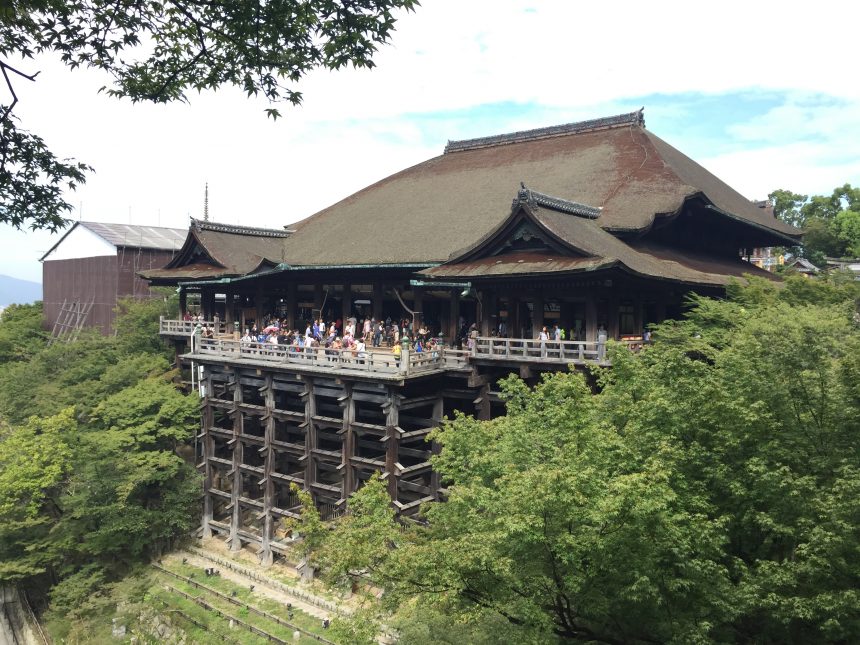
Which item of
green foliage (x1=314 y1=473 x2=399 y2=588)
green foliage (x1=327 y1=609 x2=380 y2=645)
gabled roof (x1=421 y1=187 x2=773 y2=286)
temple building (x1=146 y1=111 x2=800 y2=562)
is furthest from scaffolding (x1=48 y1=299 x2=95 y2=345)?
green foliage (x1=327 y1=609 x2=380 y2=645)

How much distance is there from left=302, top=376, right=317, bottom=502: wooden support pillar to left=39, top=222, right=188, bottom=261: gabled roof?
83.1ft

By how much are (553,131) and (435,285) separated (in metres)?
14.9

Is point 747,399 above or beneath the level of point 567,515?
above

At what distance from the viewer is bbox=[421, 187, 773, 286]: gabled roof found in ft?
59.6

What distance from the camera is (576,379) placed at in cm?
1386

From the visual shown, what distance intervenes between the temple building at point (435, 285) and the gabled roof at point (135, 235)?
12.9 metres

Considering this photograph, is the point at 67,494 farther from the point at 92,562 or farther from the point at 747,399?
the point at 747,399

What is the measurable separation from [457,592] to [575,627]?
82.4 inches

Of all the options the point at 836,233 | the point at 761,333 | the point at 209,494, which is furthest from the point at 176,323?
the point at 836,233

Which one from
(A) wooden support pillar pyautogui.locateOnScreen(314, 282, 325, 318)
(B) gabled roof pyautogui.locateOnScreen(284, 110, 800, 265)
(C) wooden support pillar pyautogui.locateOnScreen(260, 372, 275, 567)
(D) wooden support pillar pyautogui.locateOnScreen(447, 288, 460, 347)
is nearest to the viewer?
(D) wooden support pillar pyautogui.locateOnScreen(447, 288, 460, 347)

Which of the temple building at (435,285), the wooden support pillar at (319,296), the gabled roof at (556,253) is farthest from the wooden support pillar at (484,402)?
the wooden support pillar at (319,296)

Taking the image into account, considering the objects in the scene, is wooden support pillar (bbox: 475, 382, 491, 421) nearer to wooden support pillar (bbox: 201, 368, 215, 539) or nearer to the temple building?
the temple building

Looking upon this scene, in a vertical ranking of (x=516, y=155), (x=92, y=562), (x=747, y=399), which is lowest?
(x=92, y=562)

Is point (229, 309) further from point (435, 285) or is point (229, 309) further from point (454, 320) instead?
point (435, 285)
